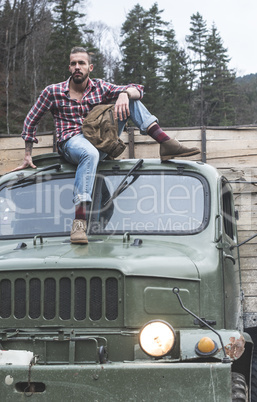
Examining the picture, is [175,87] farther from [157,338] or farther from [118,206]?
[157,338]

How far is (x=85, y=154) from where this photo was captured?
4.98 metres

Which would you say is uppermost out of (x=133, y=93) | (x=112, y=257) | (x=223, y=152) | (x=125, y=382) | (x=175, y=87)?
(x=175, y=87)

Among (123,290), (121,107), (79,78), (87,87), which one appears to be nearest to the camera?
(123,290)

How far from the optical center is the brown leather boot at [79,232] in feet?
A: 14.3

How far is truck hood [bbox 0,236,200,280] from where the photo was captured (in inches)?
153

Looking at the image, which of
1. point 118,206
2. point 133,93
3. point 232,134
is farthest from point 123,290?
point 232,134

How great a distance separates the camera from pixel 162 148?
5363 mm

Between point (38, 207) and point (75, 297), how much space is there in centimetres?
140

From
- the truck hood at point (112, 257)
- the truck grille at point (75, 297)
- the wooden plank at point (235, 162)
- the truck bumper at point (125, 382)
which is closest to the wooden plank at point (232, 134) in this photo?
the wooden plank at point (235, 162)

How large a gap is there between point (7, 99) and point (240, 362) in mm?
38579

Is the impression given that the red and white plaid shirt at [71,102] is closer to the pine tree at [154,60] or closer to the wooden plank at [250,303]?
the wooden plank at [250,303]

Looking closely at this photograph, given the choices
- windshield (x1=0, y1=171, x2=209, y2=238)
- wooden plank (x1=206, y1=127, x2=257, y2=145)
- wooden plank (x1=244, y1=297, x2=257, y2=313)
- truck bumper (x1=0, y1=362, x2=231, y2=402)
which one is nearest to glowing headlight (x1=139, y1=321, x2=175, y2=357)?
truck bumper (x1=0, y1=362, x2=231, y2=402)

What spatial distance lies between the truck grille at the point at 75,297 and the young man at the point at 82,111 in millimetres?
1359

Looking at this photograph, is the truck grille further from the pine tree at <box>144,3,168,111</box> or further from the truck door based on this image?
the pine tree at <box>144,3,168,111</box>
